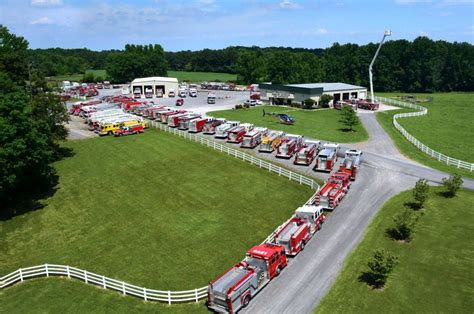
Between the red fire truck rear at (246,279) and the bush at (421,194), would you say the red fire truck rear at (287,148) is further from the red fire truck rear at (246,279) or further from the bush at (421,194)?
the red fire truck rear at (246,279)

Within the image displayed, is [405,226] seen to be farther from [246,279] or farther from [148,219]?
[148,219]

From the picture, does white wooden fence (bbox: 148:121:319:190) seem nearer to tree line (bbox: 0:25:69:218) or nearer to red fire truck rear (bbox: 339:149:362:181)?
red fire truck rear (bbox: 339:149:362:181)

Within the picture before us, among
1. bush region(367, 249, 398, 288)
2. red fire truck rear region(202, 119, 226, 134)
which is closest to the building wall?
red fire truck rear region(202, 119, 226, 134)

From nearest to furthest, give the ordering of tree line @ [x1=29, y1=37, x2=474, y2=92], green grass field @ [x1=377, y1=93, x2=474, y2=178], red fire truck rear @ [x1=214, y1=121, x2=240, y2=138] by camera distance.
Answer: green grass field @ [x1=377, y1=93, x2=474, y2=178] < red fire truck rear @ [x1=214, y1=121, x2=240, y2=138] < tree line @ [x1=29, y1=37, x2=474, y2=92]

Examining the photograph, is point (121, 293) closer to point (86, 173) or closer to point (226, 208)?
point (226, 208)

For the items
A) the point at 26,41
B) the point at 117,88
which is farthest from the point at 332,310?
the point at 117,88

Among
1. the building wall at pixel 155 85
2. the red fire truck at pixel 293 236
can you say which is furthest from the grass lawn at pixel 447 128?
the building wall at pixel 155 85

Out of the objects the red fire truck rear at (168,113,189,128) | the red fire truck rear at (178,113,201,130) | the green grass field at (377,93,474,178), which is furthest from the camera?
the red fire truck rear at (168,113,189,128)
